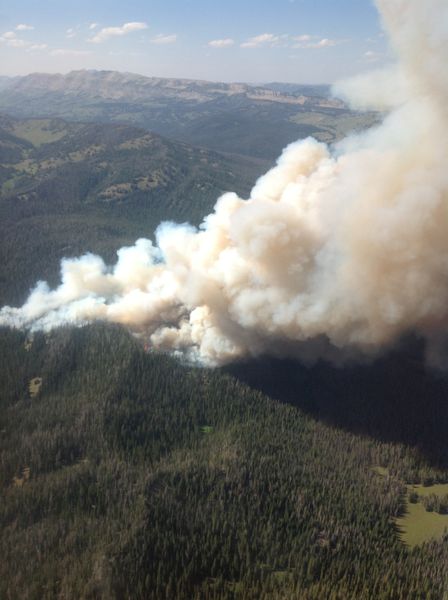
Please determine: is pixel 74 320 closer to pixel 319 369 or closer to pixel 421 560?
pixel 319 369

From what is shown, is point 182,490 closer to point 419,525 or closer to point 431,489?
point 419,525

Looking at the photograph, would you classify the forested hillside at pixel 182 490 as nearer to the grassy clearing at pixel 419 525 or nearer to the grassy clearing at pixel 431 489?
the grassy clearing at pixel 431 489

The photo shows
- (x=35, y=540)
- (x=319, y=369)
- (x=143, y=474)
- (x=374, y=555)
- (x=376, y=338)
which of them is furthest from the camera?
(x=319, y=369)

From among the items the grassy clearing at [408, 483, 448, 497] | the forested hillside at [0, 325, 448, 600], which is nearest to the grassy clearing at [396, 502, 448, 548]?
the forested hillside at [0, 325, 448, 600]

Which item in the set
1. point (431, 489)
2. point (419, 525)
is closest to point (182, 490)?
point (419, 525)

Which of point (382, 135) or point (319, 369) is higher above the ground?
point (382, 135)

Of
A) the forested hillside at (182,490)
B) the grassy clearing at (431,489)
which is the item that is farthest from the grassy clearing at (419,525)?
the grassy clearing at (431,489)

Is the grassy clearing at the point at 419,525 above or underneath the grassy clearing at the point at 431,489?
underneath

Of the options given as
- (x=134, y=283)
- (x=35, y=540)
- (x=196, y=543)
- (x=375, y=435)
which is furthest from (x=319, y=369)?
(x=35, y=540)
